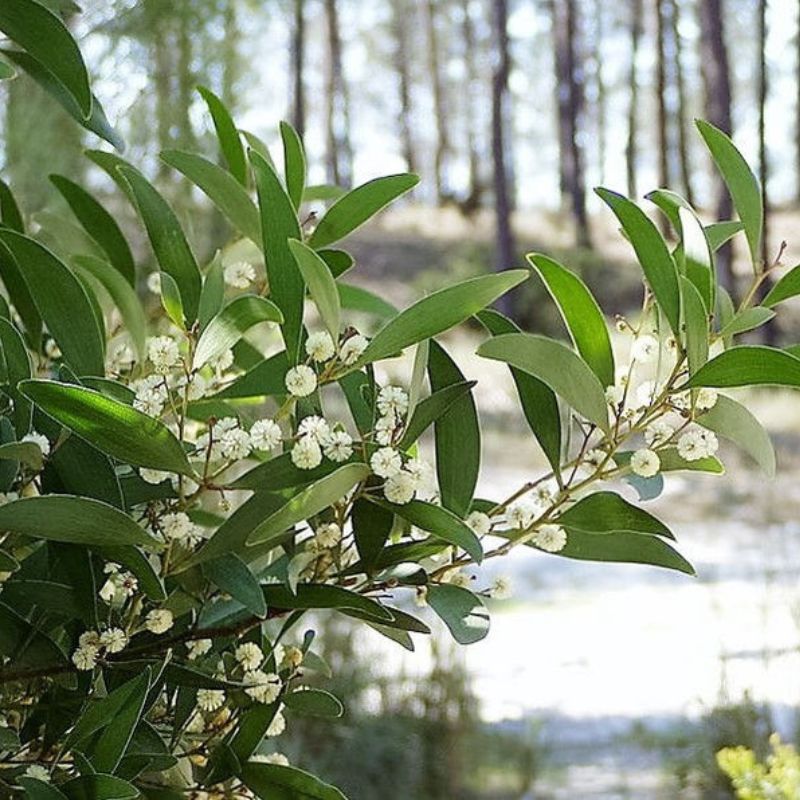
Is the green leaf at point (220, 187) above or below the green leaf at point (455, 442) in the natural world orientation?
above

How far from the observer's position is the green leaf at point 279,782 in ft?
0.93

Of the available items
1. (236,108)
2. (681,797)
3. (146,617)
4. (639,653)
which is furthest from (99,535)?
(639,653)

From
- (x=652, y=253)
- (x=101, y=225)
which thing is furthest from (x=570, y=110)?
(x=652, y=253)

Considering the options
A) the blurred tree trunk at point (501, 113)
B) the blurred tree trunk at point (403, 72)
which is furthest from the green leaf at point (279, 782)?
the blurred tree trunk at point (403, 72)

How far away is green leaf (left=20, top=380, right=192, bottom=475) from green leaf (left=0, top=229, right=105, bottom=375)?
38mm

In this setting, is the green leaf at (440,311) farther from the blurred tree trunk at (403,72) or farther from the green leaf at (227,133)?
the blurred tree trunk at (403,72)

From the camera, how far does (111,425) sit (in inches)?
9.3

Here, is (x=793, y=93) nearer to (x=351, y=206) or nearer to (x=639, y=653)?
(x=639, y=653)

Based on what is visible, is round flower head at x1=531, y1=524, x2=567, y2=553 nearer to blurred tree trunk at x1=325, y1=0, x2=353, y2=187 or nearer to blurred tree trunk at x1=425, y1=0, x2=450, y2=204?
blurred tree trunk at x1=325, y1=0, x2=353, y2=187

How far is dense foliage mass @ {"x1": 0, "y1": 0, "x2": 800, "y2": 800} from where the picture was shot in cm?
24

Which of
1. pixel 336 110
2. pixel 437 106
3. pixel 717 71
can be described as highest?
pixel 437 106

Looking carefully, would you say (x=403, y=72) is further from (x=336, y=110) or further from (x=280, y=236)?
(x=280, y=236)

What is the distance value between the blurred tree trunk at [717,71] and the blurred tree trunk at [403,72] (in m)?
2.55

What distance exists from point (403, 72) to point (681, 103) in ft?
5.93
